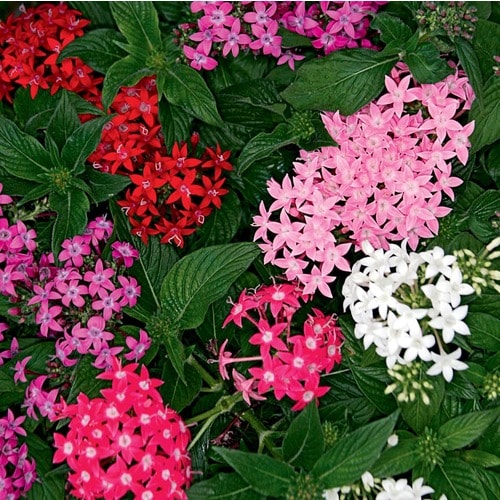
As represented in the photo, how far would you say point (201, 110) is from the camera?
145cm

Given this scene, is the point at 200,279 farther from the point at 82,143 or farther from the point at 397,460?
A: the point at 397,460

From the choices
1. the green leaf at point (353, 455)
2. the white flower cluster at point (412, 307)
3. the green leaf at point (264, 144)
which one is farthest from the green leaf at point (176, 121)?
the green leaf at point (353, 455)

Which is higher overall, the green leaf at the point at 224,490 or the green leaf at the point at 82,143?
the green leaf at the point at 82,143

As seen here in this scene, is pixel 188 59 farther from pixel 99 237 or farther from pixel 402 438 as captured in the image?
pixel 402 438

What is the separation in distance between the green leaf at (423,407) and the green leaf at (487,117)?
0.46 metres

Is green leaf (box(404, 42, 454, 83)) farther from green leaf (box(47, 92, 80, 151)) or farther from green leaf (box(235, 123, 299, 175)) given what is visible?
green leaf (box(47, 92, 80, 151))

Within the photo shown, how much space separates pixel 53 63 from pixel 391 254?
31.5 inches

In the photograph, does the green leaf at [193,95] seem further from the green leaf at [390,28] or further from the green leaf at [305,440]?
the green leaf at [305,440]

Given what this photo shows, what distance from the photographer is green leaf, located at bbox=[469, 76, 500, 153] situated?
4.56ft

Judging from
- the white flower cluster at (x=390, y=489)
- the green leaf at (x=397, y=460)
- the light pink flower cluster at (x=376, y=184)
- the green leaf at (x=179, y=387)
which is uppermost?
the light pink flower cluster at (x=376, y=184)

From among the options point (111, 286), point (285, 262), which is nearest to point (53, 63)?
point (111, 286)

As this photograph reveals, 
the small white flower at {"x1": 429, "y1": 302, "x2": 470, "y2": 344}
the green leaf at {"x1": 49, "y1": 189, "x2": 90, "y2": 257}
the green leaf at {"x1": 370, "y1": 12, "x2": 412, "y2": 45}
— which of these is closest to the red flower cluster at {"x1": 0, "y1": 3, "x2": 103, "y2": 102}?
the green leaf at {"x1": 49, "y1": 189, "x2": 90, "y2": 257}

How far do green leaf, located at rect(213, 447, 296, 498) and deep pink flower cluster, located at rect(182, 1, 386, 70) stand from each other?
0.77 meters

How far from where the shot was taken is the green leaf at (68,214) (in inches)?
53.2
